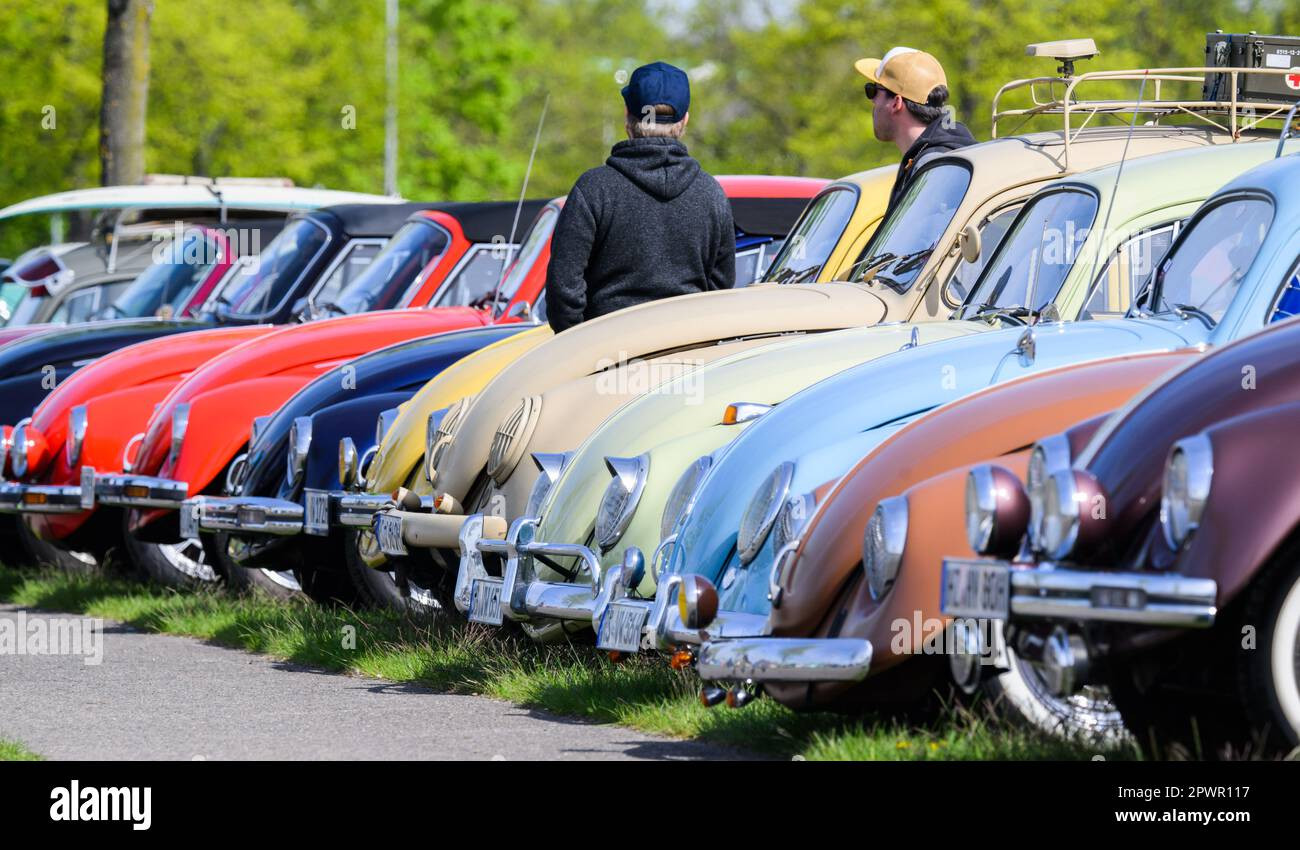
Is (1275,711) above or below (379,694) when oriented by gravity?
above

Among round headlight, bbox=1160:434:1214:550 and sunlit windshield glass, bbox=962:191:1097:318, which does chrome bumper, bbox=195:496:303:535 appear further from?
round headlight, bbox=1160:434:1214:550

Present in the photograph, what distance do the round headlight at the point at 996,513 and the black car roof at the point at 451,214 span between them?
26.8 feet

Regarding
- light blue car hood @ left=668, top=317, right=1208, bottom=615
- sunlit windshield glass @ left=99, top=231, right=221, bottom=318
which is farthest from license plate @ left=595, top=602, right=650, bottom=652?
sunlit windshield glass @ left=99, top=231, right=221, bottom=318

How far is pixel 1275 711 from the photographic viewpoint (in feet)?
13.8

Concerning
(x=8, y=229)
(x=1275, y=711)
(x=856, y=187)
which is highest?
(x=856, y=187)

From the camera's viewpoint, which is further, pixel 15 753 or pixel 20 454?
pixel 20 454

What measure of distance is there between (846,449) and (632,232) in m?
2.72

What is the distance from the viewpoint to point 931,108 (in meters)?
8.86

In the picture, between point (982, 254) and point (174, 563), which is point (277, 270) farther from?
point (982, 254)

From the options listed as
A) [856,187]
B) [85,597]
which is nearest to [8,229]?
[85,597]

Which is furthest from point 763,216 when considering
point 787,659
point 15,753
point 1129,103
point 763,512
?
point 787,659
